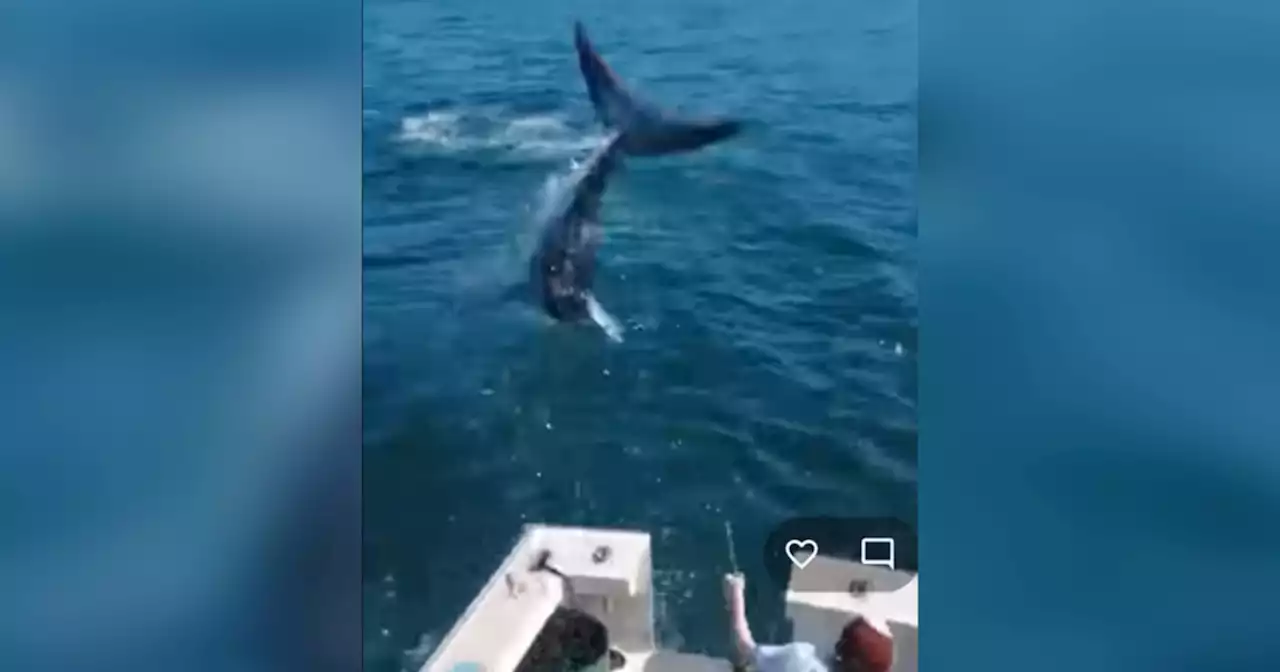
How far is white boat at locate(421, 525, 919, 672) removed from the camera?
1.77 meters

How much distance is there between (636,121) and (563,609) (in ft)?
2.46

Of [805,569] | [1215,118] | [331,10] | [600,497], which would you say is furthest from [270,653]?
[1215,118]

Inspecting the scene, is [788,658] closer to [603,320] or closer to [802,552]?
[802,552]

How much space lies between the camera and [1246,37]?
174 centimetres

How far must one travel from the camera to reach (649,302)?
178 centimetres

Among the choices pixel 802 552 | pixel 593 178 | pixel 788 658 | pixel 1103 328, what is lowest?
pixel 788 658

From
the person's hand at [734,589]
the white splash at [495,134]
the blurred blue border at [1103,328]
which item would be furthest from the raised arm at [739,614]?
the white splash at [495,134]

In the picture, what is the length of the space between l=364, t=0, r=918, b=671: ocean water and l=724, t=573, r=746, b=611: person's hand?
0.7 inches

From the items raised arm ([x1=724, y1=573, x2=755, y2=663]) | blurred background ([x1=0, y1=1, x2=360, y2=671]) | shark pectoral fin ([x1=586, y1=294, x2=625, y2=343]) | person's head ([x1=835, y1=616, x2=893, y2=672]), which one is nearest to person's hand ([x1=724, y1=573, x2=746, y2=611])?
raised arm ([x1=724, y1=573, x2=755, y2=663])

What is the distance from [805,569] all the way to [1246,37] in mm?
1026

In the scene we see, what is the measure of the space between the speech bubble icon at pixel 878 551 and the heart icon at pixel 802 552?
7 cm

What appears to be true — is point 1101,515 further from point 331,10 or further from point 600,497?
point 331,10

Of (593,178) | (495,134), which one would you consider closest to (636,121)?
(593,178)

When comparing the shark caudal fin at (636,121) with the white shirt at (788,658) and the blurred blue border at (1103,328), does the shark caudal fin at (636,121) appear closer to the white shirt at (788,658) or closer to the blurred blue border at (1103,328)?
the blurred blue border at (1103,328)
